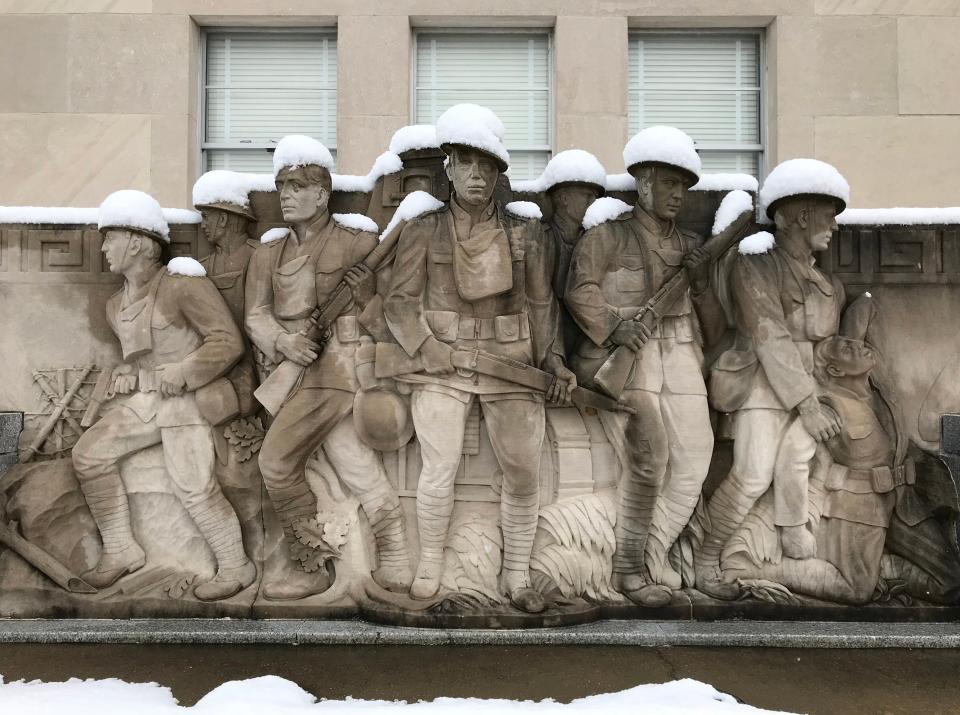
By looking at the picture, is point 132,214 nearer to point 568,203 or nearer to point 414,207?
point 414,207

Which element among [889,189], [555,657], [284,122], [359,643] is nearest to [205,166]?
[284,122]

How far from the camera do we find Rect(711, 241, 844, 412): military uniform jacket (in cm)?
520

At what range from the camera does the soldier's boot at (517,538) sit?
200 inches

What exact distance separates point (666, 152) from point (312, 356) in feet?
7.98

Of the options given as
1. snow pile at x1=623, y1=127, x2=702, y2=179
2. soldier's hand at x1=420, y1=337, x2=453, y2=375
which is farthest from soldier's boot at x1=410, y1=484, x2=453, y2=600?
snow pile at x1=623, y1=127, x2=702, y2=179

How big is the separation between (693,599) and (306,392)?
8.69 feet

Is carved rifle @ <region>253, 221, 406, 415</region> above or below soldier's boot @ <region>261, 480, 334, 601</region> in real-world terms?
above

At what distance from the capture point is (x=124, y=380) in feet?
17.5

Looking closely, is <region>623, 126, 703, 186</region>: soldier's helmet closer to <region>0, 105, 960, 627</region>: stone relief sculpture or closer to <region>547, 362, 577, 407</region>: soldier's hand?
<region>0, 105, 960, 627</region>: stone relief sculpture

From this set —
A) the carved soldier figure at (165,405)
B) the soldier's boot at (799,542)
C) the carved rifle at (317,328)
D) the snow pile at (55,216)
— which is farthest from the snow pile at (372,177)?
the soldier's boot at (799,542)

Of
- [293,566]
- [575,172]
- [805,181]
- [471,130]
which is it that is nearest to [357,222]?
[471,130]

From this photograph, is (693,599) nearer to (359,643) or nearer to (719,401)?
(719,401)

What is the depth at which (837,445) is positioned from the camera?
5242mm

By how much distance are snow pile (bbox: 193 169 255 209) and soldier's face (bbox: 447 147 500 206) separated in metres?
1.37
